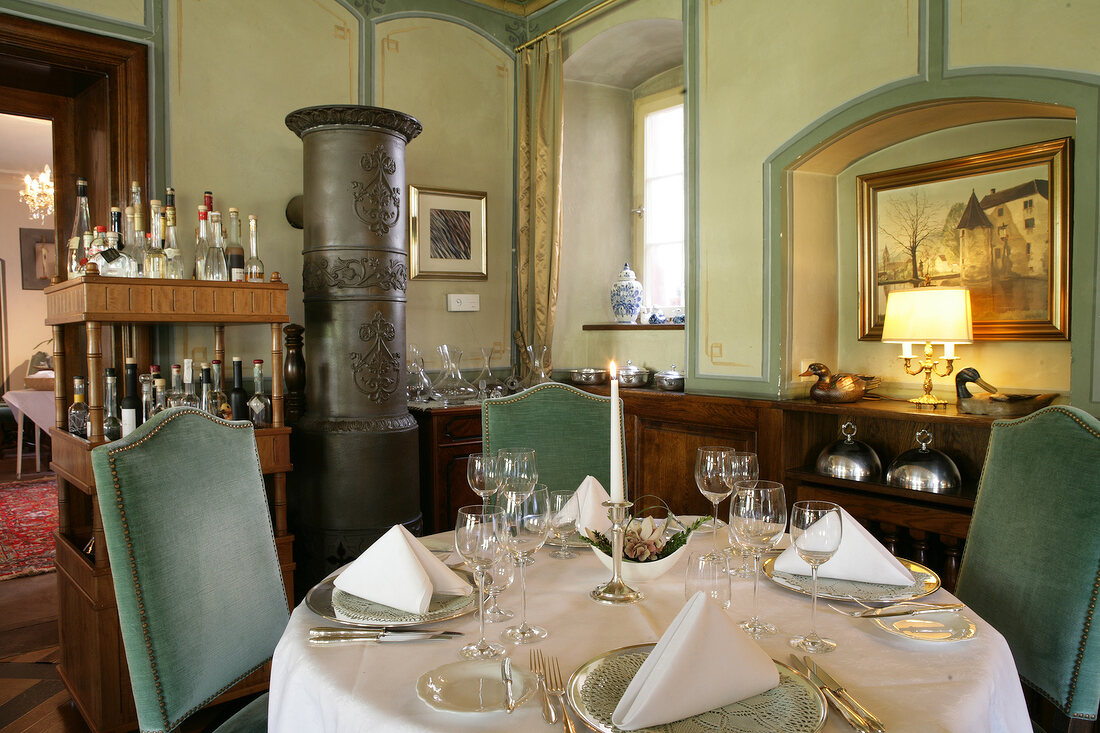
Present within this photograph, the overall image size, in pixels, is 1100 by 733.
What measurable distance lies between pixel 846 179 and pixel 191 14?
294 cm

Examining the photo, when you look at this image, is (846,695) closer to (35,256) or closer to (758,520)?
(758,520)

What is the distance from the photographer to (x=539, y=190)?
13.1 ft

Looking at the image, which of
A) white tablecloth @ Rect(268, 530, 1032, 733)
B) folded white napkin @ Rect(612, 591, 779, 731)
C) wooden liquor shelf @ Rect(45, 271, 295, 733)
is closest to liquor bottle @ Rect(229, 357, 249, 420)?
wooden liquor shelf @ Rect(45, 271, 295, 733)


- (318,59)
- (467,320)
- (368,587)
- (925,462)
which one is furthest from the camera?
(467,320)

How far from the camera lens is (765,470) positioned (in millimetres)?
2936

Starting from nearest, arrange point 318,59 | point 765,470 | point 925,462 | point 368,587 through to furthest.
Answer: point 368,587 → point 925,462 → point 765,470 → point 318,59

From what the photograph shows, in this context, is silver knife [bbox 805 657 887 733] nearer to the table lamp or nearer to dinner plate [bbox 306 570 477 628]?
dinner plate [bbox 306 570 477 628]

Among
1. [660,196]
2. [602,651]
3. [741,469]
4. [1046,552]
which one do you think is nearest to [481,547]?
[602,651]

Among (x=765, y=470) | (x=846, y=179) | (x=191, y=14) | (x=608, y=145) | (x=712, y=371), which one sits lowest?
(x=765, y=470)

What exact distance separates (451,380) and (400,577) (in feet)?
8.99

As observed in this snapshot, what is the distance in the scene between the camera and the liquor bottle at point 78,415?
249 cm

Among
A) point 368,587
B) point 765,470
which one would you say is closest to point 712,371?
point 765,470

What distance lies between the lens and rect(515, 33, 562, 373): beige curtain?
396 cm

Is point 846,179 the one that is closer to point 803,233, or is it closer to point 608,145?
point 803,233
